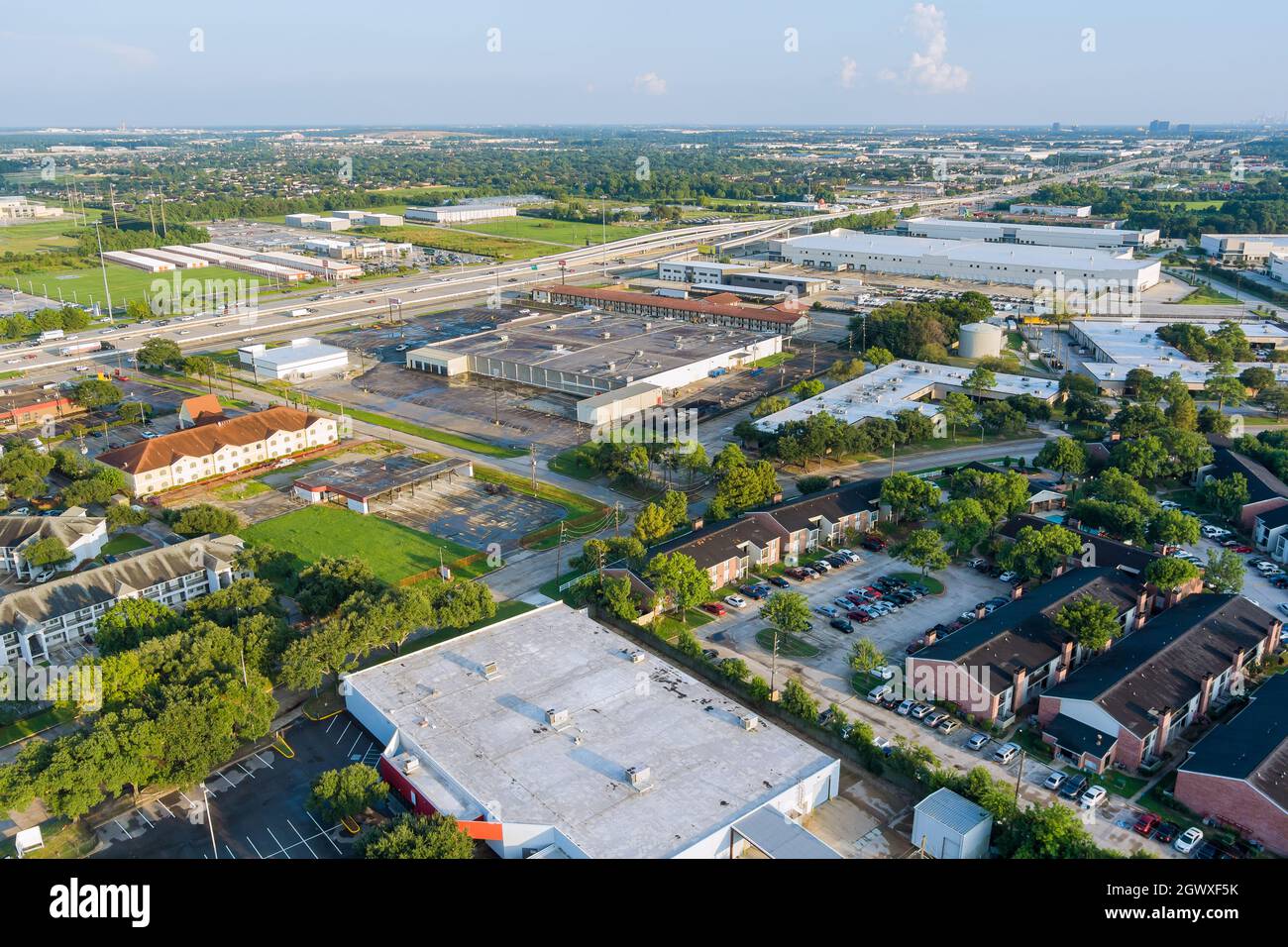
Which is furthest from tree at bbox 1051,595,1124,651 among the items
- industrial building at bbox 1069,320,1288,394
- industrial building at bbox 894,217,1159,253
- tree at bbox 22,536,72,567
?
industrial building at bbox 894,217,1159,253

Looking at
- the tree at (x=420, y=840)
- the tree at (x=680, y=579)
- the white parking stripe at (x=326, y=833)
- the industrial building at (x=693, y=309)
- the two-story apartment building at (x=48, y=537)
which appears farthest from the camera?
the industrial building at (x=693, y=309)

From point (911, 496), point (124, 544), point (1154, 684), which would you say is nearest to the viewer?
point (1154, 684)

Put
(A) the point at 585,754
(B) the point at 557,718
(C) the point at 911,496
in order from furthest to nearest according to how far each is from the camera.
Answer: (C) the point at 911,496 < (B) the point at 557,718 < (A) the point at 585,754

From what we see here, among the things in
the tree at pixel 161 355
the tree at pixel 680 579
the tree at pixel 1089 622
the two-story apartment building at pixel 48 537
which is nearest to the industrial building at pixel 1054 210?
the tree at pixel 161 355

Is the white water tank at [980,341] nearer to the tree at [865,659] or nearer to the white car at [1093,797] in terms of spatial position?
the tree at [865,659]

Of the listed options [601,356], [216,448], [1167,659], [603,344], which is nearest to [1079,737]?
[1167,659]

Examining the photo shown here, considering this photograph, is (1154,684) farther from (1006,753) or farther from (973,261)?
(973,261)
